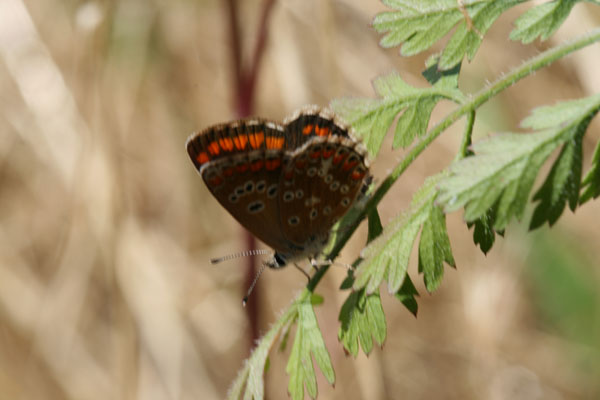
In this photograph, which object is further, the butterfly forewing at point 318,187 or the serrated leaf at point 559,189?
the butterfly forewing at point 318,187

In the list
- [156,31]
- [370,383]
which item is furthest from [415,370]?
[156,31]

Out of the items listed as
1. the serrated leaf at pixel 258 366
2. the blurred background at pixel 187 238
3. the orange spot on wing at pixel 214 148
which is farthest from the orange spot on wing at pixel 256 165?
the blurred background at pixel 187 238

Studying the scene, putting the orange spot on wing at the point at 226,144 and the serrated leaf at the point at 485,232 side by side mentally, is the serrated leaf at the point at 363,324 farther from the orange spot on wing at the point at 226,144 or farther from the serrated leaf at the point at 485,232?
the orange spot on wing at the point at 226,144

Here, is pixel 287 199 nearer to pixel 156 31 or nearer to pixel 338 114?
pixel 338 114

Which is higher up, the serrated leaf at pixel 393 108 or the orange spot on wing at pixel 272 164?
the serrated leaf at pixel 393 108

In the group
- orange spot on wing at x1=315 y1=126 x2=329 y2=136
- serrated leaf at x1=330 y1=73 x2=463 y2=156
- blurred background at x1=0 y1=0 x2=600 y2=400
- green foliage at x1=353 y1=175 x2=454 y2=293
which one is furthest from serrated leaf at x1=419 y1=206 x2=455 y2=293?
blurred background at x1=0 y1=0 x2=600 y2=400
